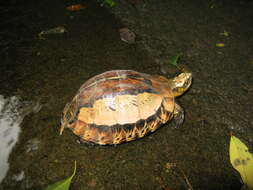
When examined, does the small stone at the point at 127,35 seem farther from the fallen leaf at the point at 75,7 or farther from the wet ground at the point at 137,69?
the fallen leaf at the point at 75,7

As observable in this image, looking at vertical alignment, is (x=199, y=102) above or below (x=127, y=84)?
below

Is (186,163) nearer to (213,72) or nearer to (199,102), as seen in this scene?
(199,102)

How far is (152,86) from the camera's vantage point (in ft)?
5.31

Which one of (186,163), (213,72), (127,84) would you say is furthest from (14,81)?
(213,72)

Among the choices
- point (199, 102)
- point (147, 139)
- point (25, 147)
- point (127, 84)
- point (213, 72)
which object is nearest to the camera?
point (127, 84)

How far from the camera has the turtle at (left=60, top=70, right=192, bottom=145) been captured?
1.44 meters

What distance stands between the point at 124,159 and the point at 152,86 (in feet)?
2.21

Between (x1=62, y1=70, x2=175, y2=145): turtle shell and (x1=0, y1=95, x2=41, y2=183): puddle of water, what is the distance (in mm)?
499

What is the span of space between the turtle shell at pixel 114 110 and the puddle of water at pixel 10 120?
1.64ft

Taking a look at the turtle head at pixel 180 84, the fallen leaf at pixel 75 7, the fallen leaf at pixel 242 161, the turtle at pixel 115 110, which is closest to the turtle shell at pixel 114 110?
the turtle at pixel 115 110

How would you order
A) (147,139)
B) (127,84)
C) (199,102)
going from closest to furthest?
(127,84) → (147,139) → (199,102)

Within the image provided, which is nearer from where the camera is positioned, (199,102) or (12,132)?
(12,132)

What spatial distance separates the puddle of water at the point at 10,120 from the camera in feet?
4.99

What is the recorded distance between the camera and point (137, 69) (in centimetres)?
230
